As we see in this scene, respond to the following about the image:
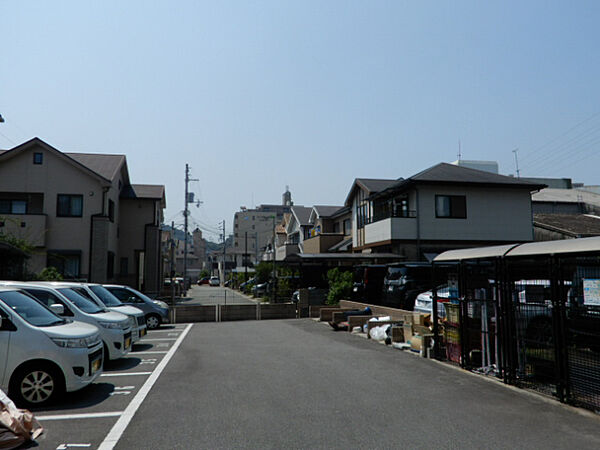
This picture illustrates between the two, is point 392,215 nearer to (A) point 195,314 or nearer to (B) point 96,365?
(A) point 195,314

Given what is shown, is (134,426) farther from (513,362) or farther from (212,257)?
(212,257)

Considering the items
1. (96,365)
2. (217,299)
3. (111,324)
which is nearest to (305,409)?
(96,365)

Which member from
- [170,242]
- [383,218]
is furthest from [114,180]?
[170,242]

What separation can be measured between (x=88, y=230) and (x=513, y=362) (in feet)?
72.9

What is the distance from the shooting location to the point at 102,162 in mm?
28328

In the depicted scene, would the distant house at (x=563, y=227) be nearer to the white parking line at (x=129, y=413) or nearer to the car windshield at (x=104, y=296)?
the car windshield at (x=104, y=296)

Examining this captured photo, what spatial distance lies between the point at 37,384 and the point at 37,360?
0.33m

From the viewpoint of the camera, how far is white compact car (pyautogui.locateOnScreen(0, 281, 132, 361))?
30.1 feet

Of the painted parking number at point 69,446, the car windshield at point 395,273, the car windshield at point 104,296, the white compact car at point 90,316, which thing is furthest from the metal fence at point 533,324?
the car windshield at point 104,296

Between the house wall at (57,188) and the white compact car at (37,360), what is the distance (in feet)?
62.5

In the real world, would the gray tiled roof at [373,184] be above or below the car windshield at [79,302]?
above

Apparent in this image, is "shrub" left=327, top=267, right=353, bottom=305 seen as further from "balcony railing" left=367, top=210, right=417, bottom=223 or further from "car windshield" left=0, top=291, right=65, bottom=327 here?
"car windshield" left=0, top=291, right=65, bottom=327

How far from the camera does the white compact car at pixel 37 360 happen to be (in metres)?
6.45

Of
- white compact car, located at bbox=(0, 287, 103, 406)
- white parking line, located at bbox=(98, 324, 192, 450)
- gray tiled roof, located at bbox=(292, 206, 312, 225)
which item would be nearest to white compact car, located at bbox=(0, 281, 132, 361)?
white parking line, located at bbox=(98, 324, 192, 450)
